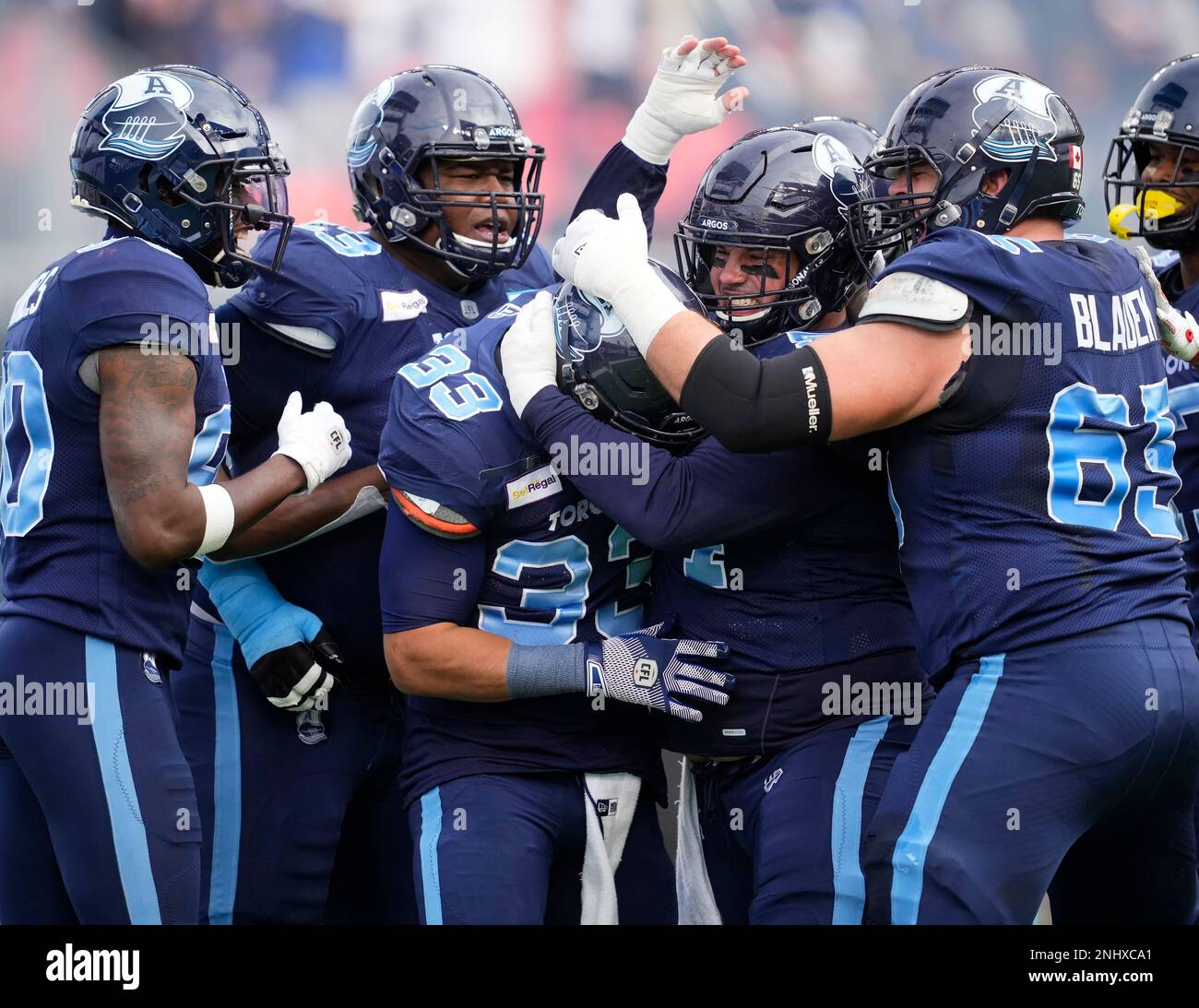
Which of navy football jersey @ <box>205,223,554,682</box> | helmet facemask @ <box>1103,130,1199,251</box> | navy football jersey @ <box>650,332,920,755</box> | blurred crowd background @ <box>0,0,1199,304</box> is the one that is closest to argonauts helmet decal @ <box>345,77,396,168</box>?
navy football jersey @ <box>205,223,554,682</box>

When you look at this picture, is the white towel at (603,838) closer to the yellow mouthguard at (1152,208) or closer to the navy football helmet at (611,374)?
the navy football helmet at (611,374)

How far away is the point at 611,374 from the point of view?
2801 millimetres

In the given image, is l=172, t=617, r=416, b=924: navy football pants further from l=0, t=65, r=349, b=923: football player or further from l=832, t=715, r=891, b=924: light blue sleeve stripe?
l=832, t=715, r=891, b=924: light blue sleeve stripe

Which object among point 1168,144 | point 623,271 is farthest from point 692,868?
point 1168,144

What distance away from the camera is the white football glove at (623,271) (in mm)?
2650

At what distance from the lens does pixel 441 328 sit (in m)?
3.45

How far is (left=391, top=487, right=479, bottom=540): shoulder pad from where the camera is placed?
2.77m

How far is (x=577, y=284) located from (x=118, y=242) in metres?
0.87

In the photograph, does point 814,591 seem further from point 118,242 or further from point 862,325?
point 118,242

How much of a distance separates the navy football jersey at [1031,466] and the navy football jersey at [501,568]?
26.1 inches

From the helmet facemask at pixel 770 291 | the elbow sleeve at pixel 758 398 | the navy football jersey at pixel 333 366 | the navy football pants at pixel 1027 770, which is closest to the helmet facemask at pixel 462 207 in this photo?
the navy football jersey at pixel 333 366

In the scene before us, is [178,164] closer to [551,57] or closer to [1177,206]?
[1177,206]

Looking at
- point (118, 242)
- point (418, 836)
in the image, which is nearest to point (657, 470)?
point (418, 836)
